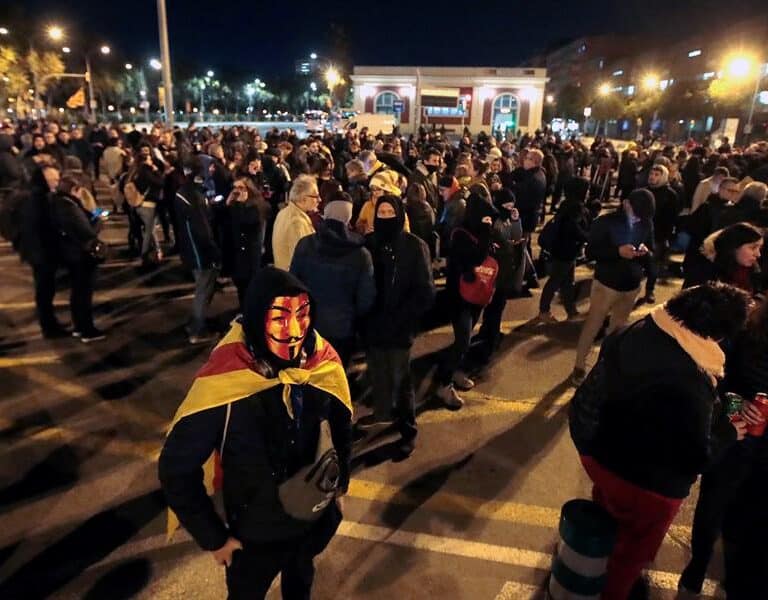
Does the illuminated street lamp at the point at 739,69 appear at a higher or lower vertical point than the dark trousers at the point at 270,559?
higher

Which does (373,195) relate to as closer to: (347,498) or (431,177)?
(347,498)

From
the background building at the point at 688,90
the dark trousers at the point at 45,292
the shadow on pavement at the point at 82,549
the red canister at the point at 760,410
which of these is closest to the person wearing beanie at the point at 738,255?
the red canister at the point at 760,410

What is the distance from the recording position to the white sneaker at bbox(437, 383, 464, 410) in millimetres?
5238

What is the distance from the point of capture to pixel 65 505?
381 centimetres

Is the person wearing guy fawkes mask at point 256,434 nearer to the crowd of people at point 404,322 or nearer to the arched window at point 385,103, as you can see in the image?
the crowd of people at point 404,322

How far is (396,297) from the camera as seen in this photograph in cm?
424

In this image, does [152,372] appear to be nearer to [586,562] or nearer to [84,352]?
[84,352]

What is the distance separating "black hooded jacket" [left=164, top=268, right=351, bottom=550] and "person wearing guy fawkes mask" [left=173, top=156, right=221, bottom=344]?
4.09m

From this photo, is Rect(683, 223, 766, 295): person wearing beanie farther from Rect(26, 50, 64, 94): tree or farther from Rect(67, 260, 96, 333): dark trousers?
Rect(26, 50, 64, 94): tree

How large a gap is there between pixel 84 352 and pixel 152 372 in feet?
3.37

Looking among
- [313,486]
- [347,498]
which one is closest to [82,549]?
[347,498]

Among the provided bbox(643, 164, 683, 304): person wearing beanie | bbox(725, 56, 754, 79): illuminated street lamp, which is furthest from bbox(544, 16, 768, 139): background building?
bbox(643, 164, 683, 304): person wearing beanie

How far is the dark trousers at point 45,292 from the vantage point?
6.28 meters

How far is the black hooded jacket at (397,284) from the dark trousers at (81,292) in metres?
3.70
